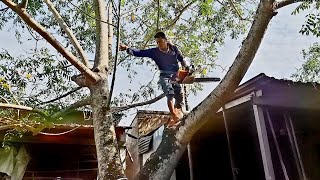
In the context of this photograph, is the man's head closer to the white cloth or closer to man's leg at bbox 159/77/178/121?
man's leg at bbox 159/77/178/121

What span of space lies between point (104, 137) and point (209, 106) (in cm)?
144

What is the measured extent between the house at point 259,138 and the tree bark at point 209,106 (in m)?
0.95

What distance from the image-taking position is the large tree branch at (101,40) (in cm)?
539

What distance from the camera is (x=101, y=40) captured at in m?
5.73

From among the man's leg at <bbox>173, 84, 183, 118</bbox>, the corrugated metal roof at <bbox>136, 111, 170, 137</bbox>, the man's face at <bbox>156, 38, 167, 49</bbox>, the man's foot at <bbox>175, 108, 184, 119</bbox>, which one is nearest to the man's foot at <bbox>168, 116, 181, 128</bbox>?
the man's foot at <bbox>175, 108, 184, 119</bbox>

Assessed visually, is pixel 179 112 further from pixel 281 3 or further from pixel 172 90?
pixel 281 3

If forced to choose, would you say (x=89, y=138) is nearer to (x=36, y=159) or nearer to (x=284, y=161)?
(x=36, y=159)

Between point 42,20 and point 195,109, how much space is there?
18.7 ft

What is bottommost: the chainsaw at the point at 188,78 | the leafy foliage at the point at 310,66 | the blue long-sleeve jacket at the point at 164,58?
the chainsaw at the point at 188,78

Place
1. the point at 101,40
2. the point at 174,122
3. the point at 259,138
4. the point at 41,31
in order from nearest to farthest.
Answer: the point at 41,31 < the point at 174,122 < the point at 259,138 < the point at 101,40

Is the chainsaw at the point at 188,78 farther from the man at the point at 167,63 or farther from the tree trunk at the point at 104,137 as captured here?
the tree trunk at the point at 104,137

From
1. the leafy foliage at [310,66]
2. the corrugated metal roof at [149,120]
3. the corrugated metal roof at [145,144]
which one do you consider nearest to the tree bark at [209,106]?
the corrugated metal roof at [145,144]

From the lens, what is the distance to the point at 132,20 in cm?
923

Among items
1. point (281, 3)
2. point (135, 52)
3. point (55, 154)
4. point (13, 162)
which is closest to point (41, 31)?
point (135, 52)
